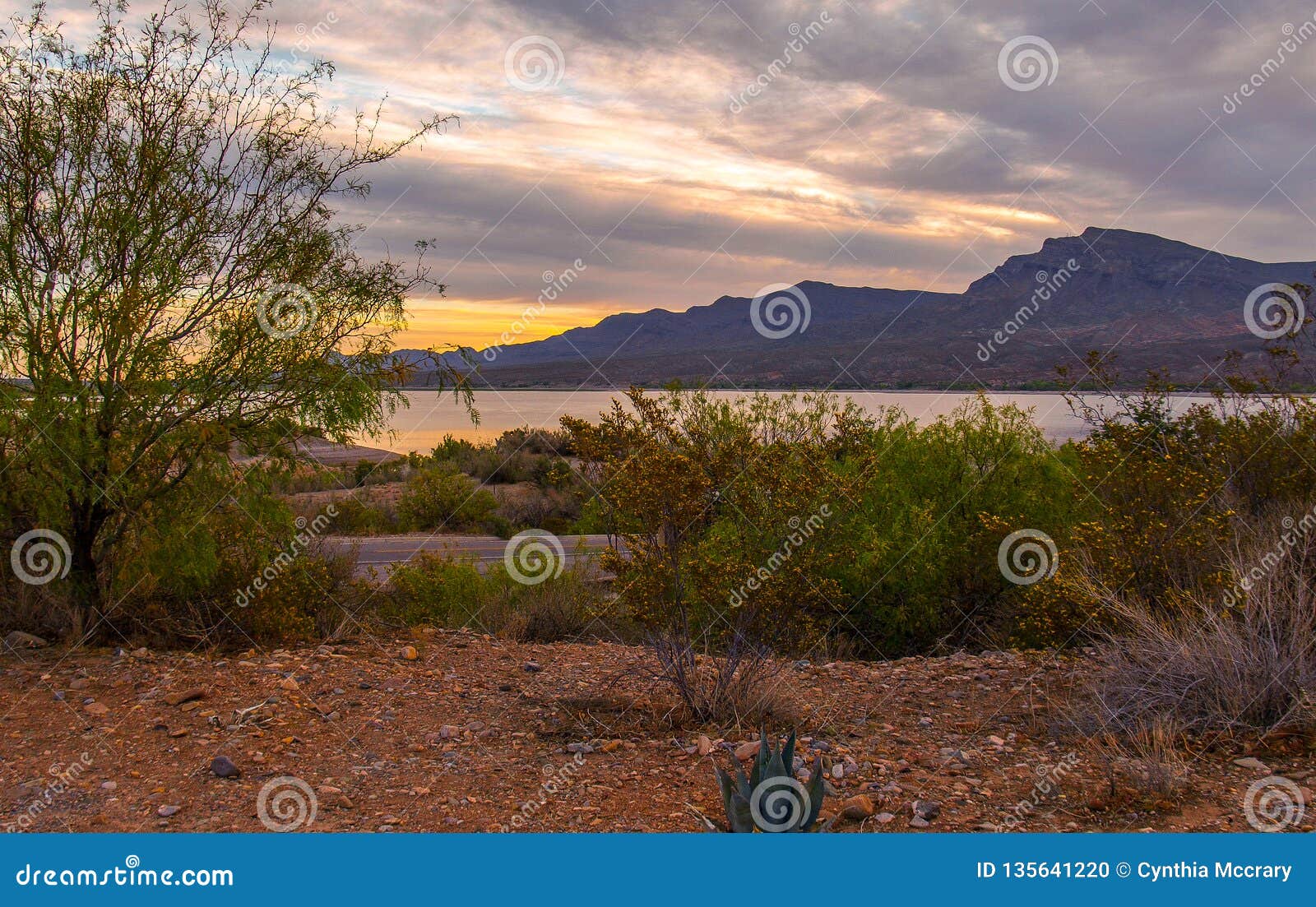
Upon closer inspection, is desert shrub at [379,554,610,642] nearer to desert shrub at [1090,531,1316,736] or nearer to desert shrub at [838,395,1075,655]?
desert shrub at [838,395,1075,655]

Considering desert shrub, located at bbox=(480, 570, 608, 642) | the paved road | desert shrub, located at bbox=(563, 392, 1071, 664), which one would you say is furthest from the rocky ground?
the paved road

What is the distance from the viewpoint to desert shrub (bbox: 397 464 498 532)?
65.4 ft

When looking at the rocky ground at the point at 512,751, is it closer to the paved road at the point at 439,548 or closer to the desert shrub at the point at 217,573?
the desert shrub at the point at 217,573

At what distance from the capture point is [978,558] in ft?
32.8

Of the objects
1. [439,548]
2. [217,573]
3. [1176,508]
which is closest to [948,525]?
[1176,508]

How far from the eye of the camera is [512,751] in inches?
221

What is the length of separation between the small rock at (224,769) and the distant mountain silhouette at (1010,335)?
2638 centimetres

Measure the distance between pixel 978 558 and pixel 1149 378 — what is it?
11.7 feet

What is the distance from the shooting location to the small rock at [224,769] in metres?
5.20

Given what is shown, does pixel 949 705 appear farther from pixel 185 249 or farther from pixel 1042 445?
pixel 185 249

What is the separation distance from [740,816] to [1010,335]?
36.8 metres

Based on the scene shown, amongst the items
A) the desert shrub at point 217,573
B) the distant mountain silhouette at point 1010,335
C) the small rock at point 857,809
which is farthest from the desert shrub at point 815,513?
the distant mountain silhouette at point 1010,335

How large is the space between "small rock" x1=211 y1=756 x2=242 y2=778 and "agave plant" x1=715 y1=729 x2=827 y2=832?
2811 millimetres

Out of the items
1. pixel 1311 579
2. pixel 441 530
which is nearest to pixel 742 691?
pixel 1311 579
